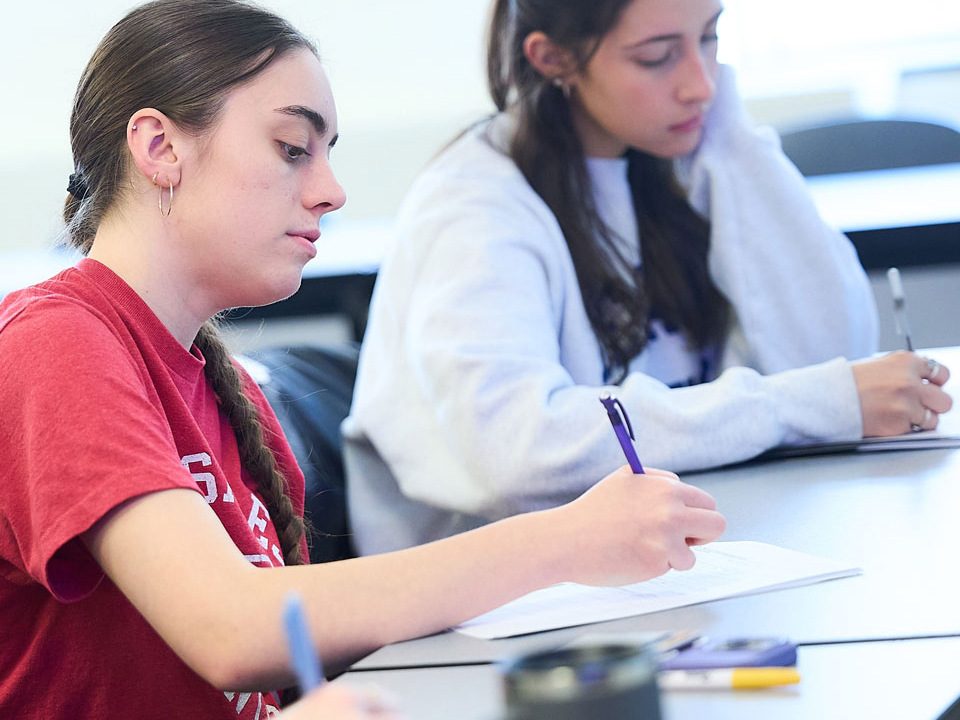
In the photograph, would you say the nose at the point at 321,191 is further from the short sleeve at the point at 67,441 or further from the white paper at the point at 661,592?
the white paper at the point at 661,592

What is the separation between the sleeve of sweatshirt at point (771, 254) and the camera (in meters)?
1.53

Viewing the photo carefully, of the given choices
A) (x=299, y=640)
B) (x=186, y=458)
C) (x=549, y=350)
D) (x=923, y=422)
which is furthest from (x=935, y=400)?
(x=299, y=640)

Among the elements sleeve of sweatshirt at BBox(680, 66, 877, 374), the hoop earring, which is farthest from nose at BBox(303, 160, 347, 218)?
sleeve of sweatshirt at BBox(680, 66, 877, 374)

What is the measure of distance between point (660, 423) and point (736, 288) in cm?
43

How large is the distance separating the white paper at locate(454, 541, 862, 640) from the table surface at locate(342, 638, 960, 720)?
0.30 ft

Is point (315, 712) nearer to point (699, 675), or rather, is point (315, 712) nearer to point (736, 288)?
point (699, 675)

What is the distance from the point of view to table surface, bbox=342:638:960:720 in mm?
526

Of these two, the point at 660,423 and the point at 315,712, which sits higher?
the point at 315,712

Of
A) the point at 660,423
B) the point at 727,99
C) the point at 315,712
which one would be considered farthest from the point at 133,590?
the point at 727,99

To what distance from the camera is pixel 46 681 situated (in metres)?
0.81

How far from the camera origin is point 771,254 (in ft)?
5.15

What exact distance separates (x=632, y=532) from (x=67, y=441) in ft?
1.20

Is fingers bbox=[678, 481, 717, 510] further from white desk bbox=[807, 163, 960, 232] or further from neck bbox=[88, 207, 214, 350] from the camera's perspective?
white desk bbox=[807, 163, 960, 232]

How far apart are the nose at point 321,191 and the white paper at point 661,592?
35 centimetres
